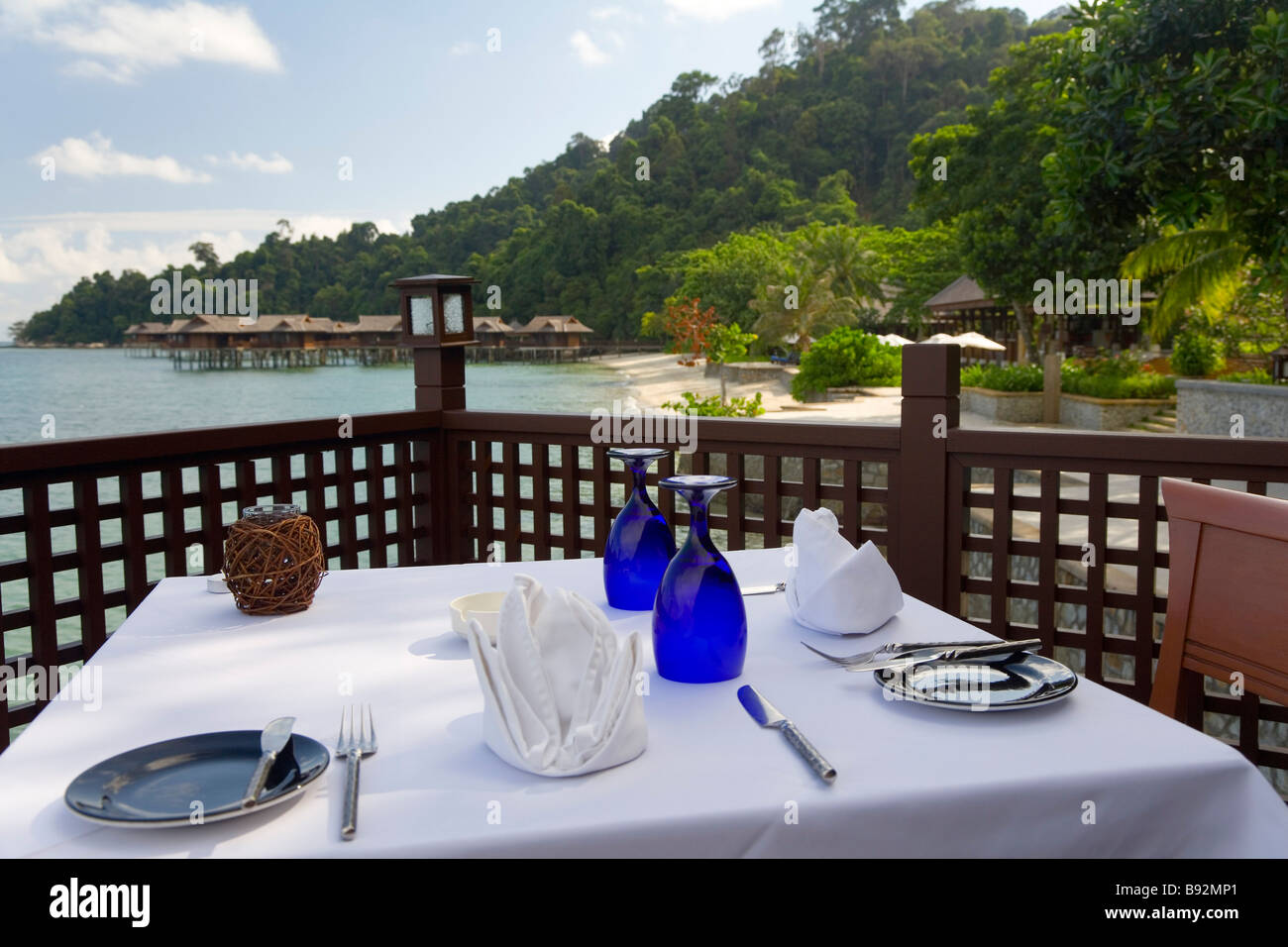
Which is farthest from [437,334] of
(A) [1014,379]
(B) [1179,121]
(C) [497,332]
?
(C) [497,332]

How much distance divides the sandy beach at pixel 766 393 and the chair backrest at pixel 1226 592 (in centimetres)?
134

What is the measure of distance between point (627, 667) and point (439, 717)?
0.88 feet

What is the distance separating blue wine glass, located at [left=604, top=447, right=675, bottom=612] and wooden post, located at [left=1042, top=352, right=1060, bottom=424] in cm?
1504

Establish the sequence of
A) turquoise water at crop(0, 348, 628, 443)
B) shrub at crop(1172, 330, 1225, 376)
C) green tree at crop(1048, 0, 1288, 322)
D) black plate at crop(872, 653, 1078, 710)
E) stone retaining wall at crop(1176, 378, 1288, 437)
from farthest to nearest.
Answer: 1. turquoise water at crop(0, 348, 628, 443)
2. shrub at crop(1172, 330, 1225, 376)
3. stone retaining wall at crop(1176, 378, 1288, 437)
4. green tree at crop(1048, 0, 1288, 322)
5. black plate at crop(872, 653, 1078, 710)

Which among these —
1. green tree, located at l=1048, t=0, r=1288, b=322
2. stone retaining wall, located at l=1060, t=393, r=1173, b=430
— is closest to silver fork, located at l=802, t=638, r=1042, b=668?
green tree, located at l=1048, t=0, r=1288, b=322

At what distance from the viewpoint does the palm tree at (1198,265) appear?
38.9 ft

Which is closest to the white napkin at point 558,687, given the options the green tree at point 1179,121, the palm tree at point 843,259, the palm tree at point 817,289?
the green tree at point 1179,121

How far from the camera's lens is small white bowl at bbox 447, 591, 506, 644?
1.44 metres

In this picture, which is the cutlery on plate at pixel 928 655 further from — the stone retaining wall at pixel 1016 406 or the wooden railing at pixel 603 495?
the stone retaining wall at pixel 1016 406

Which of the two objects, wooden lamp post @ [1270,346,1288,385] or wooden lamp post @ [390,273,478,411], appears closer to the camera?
wooden lamp post @ [390,273,478,411]

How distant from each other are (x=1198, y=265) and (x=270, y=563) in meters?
12.9

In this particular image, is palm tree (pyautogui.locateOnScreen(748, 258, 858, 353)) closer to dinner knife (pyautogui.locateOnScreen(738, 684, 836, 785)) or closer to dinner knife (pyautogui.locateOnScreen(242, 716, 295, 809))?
dinner knife (pyautogui.locateOnScreen(738, 684, 836, 785))
